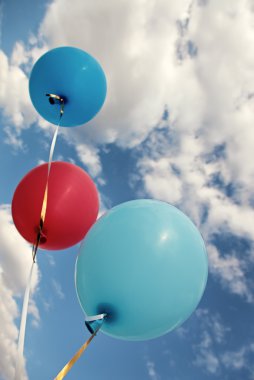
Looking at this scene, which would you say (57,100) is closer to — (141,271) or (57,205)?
(57,205)

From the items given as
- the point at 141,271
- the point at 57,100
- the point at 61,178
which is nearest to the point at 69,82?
the point at 57,100

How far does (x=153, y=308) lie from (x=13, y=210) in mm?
2470

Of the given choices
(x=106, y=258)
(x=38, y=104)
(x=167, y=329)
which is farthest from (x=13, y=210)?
(x=167, y=329)

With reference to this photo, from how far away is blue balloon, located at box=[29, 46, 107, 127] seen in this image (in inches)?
168

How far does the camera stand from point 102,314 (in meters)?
2.83

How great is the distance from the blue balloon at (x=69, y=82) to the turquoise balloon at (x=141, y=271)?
202 cm

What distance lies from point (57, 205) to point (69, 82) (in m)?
1.69

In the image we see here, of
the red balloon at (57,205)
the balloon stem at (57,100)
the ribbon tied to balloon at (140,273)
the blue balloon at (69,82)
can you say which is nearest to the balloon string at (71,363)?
the ribbon tied to balloon at (140,273)

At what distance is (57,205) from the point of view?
13.1ft

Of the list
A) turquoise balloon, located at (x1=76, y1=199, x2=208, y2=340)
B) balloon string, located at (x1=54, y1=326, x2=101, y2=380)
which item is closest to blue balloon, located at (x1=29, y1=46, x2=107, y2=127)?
turquoise balloon, located at (x1=76, y1=199, x2=208, y2=340)

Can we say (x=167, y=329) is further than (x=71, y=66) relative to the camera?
No

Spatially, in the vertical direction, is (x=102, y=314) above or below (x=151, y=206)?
below

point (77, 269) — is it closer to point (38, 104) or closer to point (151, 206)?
point (151, 206)

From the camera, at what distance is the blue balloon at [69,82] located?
4.27 metres
